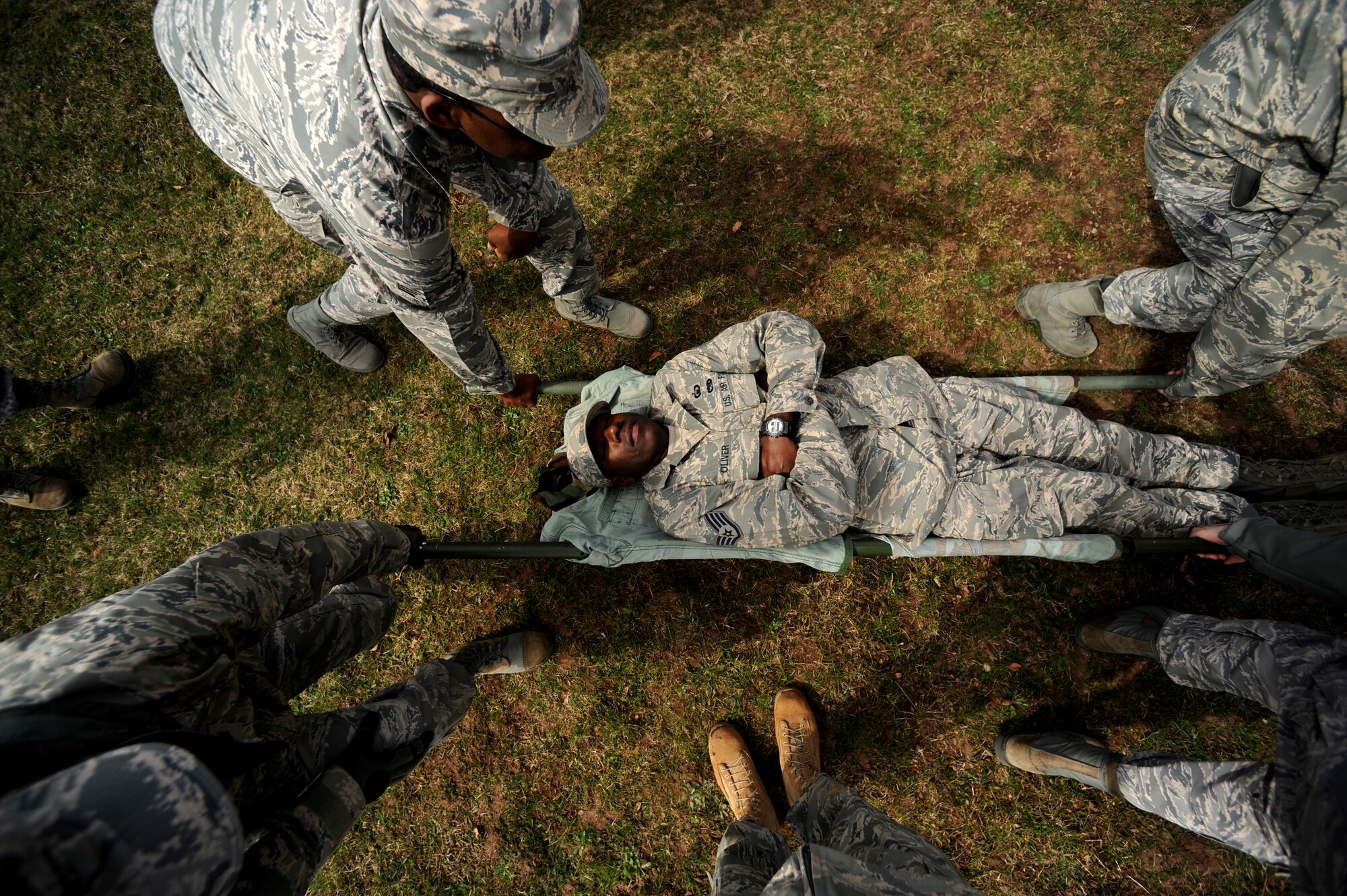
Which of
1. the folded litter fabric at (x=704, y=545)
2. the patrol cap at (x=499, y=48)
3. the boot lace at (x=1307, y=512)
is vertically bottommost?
the folded litter fabric at (x=704, y=545)

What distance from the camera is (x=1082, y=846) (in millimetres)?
3342

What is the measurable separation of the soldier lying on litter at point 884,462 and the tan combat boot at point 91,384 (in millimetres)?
3650

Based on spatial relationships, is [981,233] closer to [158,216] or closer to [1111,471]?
[1111,471]

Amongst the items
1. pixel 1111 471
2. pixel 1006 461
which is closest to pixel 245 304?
pixel 1006 461

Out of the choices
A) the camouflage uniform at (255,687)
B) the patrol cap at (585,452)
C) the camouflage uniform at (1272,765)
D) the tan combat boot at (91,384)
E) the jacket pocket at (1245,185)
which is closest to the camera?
the camouflage uniform at (255,687)

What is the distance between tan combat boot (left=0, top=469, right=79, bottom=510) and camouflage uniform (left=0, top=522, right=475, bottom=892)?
9.57ft

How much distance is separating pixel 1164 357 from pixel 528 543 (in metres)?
4.31

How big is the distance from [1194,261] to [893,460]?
182 centimetres

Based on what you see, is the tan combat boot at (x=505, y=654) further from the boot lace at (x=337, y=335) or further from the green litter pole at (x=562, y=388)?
the boot lace at (x=337, y=335)

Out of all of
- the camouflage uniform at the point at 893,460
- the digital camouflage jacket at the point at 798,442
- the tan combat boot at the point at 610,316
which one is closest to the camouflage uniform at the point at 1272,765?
the camouflage uniform at the point at 893,460

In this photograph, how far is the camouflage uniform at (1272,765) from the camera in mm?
1818

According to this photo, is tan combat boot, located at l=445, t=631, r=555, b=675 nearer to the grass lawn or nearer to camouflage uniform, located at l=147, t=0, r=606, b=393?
the grass lawn

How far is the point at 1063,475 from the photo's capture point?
10.7 ft

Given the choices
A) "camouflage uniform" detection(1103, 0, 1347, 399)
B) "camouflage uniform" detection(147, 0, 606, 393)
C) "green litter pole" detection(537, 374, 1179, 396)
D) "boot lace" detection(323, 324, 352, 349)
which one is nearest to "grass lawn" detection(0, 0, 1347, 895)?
"green litter pole" detection(537, 374, 1179, 396)
